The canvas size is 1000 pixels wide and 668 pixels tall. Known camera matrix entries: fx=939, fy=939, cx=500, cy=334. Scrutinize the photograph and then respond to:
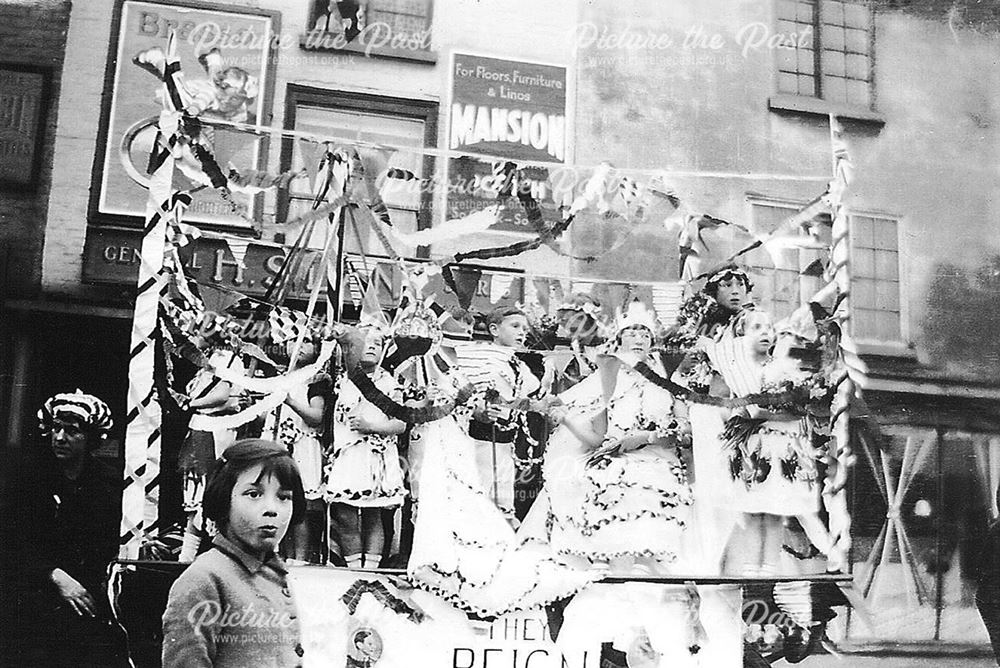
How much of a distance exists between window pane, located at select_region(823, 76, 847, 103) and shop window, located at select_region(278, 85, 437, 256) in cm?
236

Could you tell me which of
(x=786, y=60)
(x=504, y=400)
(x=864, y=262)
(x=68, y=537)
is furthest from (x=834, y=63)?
(x=68, y=537)

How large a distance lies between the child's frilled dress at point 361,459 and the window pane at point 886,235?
2.99 m

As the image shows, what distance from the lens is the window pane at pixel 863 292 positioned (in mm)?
5527

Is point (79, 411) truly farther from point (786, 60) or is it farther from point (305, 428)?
point (786, 60)

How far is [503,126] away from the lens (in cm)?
542

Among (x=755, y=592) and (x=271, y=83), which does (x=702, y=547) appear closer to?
(x=755, y=592)

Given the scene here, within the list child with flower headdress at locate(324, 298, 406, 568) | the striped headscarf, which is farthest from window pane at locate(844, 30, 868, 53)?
the striped headscarf

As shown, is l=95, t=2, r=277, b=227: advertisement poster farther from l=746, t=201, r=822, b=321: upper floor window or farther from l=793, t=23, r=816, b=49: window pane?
l=793, t=23, r=816, b=49: window pane

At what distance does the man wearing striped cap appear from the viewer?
490cm

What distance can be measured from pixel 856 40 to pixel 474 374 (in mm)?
3139

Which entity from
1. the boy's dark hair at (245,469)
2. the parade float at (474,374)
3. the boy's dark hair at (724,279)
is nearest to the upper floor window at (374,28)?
the parade float at (474,374)

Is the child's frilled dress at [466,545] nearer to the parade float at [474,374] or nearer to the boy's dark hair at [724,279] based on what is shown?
the parade float at [474,374]

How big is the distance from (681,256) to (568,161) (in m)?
0.85

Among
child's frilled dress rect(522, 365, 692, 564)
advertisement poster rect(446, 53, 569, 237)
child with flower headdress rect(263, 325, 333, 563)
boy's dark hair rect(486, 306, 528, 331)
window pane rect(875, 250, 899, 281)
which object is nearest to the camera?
child with flower headdress rect(263, 325, 333, 563)
